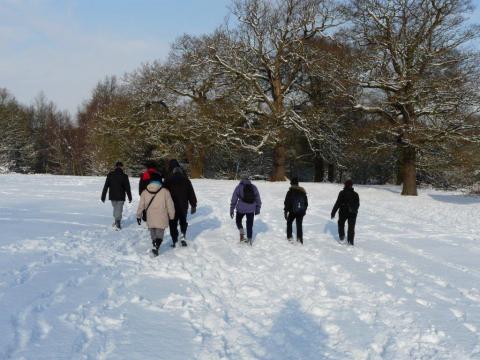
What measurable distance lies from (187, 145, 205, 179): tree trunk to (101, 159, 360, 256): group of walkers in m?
20.6

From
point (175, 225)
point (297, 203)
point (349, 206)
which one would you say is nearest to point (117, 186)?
point (175, 225)

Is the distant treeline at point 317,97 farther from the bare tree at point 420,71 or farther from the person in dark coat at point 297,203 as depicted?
the person in dark coat at point 297,203

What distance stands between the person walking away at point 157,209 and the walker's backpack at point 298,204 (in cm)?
323

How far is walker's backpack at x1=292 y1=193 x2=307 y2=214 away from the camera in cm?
1070

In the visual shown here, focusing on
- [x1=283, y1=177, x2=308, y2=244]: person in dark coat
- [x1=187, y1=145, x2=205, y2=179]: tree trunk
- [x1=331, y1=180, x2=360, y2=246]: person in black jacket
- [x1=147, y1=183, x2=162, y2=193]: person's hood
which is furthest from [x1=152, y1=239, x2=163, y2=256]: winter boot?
[x1=187, y1=145, x2=205, y2=179]: tree trunk

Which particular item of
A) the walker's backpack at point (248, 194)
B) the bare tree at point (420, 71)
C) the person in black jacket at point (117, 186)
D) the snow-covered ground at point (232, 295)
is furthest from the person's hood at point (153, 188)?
the bare tree at point (420, 71)

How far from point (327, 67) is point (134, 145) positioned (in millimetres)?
16494

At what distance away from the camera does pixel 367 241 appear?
1175cm

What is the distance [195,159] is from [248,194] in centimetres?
2315

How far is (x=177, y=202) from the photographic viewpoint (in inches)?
381

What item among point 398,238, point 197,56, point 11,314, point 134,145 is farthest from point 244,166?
point 11,314

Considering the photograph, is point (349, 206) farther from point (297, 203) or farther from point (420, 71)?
point (420, 71)

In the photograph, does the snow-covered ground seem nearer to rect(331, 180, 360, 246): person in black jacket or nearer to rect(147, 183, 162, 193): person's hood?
rect(331, 180, 360, 246): person in black jacket

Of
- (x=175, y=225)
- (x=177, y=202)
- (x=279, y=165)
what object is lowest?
(x=175, y=225)
